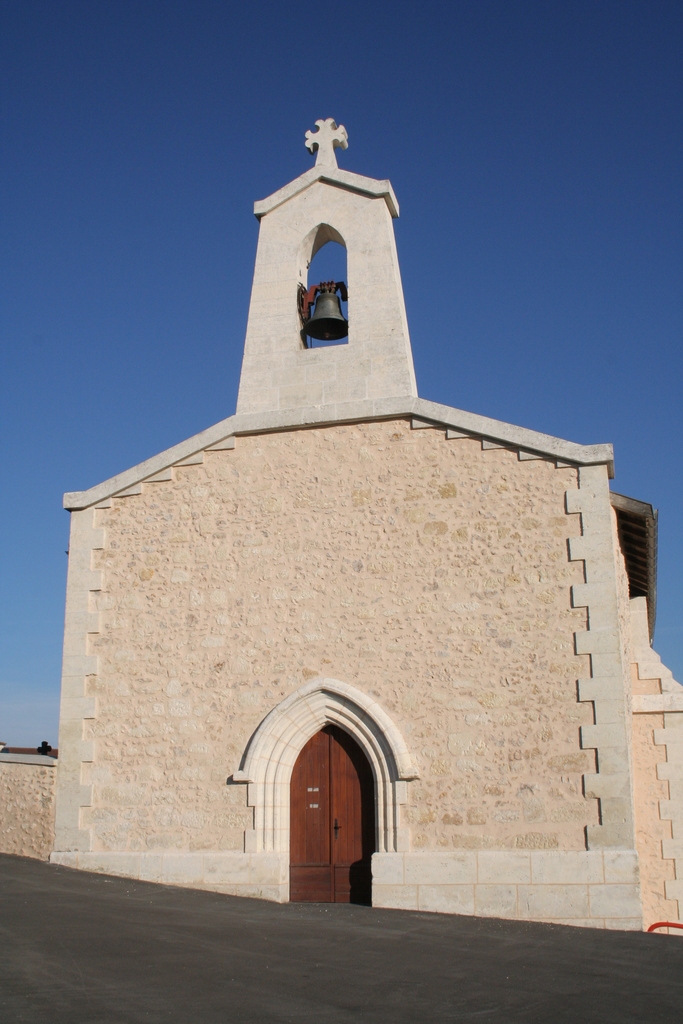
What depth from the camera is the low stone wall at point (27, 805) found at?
10.2 m

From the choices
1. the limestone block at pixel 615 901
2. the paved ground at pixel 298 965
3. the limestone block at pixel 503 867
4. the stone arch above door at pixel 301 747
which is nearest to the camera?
the paved ground at pixel 298 965

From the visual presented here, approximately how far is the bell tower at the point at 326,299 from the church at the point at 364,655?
0.03m

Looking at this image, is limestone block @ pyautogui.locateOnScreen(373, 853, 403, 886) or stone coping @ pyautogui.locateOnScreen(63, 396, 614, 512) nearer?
limestone block @ pyautogui.locateOnScreen(373, 853, 403, 886)

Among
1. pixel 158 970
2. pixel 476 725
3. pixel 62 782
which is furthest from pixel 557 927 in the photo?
pixel 62 782

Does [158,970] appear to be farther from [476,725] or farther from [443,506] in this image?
[443,506]

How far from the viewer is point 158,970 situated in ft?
19.8

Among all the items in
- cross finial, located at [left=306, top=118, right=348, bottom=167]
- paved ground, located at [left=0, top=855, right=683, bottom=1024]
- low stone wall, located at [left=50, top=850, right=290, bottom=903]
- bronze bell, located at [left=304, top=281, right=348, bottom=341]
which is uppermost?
cross finial, located at [left=306, top=118, right=348, bottom=167]

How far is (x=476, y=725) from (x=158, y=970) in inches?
160

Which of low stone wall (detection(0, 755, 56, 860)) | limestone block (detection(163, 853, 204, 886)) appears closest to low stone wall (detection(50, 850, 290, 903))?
limestone block (detection(163, 853, 204, 886))

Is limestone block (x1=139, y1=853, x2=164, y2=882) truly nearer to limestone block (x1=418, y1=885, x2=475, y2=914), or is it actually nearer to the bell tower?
limestone block (x1=418, y1=885, x2=475, y2=914)

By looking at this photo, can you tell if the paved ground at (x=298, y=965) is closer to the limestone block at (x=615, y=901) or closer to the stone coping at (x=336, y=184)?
the limestone block at (x=615, y=901)

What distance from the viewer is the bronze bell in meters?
11.0

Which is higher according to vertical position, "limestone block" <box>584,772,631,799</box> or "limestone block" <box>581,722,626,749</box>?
"limestone block" <box>581,722,626,749</box>

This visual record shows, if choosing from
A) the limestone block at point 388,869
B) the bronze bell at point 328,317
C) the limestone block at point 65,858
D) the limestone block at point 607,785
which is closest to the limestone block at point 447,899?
the limestone block at point 388,869
